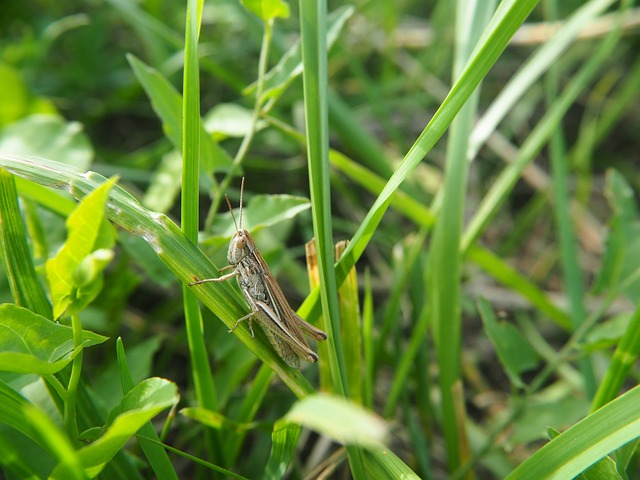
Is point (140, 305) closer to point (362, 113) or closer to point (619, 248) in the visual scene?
point (362, 113)

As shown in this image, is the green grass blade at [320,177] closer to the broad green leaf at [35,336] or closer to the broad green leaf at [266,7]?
the broad green leaf at [266,7]

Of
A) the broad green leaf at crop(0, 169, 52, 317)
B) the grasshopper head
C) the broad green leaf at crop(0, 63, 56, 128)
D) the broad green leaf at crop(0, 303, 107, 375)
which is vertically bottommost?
A: the broad green leaf at crop(0, 303, 107, 375)

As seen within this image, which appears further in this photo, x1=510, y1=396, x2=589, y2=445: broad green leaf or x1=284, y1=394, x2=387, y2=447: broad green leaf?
x1=510, y1=396, x2=589, y2=445: broad green leaf

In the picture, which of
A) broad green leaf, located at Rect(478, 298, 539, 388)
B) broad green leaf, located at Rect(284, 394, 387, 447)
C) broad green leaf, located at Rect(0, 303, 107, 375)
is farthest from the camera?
broad green leaf, located at Rect(478, 298, 539, 388)

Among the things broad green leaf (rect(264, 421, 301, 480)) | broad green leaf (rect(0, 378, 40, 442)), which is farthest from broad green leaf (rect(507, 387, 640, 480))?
broad green leaf (rect(0, 378, 40, 442))

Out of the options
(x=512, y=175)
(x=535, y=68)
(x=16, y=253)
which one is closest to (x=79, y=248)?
(x=16, y=253)

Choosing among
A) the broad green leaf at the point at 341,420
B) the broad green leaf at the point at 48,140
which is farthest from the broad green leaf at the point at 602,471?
the broad green leaf at the point at 48,140

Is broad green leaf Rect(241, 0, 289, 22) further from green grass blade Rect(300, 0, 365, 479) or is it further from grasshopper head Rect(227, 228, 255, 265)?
grasshopper head Rect(227, 228, 255, 265)

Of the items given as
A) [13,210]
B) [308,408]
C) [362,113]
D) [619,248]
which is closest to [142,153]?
[362,113]
